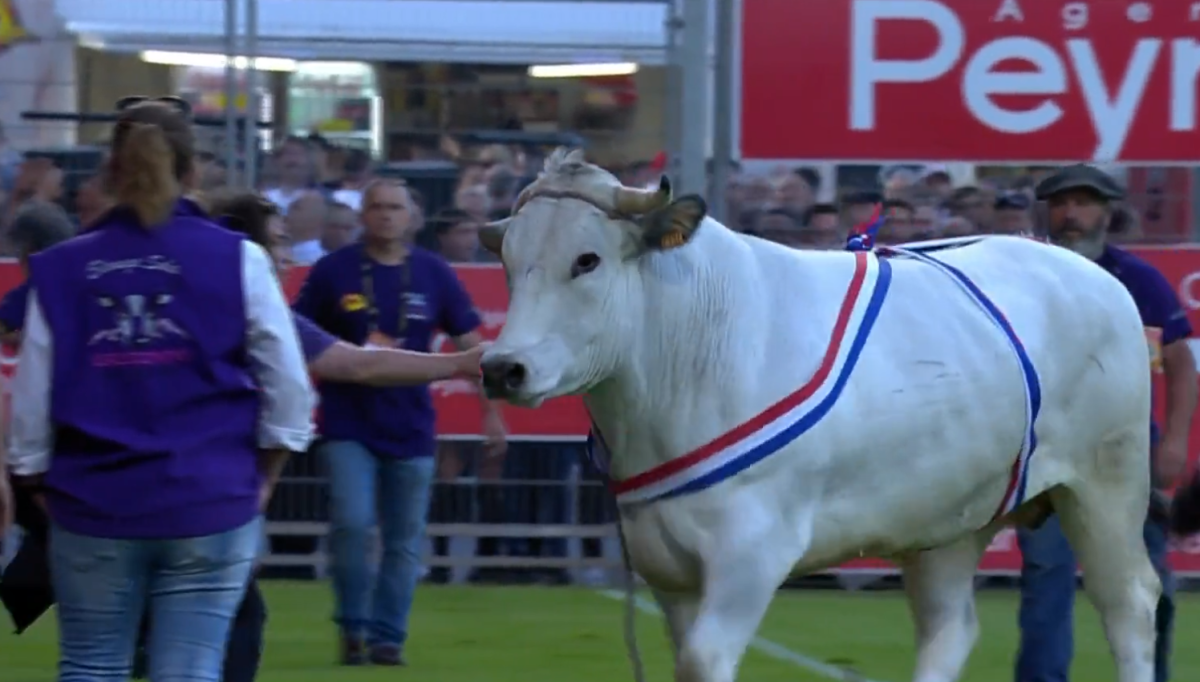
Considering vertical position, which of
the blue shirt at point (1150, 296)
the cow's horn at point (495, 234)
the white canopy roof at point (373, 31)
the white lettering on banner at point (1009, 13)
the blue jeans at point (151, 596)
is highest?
the white lettering on banner at point (1009, 13)

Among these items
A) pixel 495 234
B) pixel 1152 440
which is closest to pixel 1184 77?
pixel 1152 440

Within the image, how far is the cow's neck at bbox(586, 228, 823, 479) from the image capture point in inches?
261

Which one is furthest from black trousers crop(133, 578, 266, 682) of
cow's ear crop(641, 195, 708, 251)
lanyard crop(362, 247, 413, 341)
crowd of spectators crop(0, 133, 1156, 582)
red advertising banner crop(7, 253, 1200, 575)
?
crowd of spectators crop(0, 133, 1156, 582)

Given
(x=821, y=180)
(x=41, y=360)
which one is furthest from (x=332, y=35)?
(x=41, y=360)

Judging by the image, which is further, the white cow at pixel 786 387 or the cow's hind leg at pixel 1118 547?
the cow's hind leg at pixel 1118 547

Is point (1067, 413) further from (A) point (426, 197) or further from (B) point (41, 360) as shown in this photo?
(A) point (426, 197)

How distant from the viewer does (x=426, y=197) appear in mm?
12586

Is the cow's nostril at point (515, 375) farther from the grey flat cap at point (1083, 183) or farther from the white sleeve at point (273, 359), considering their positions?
the grey flat cap at point (1083, 183)

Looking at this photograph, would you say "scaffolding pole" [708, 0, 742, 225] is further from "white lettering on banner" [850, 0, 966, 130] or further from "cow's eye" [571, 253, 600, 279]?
"cow's eye" [571, 253, 600, 279]

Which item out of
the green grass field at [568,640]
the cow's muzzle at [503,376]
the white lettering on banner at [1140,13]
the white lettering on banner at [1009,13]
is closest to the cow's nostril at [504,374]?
the cow's muzzle at [503,376]

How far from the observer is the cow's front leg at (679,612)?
677 cm

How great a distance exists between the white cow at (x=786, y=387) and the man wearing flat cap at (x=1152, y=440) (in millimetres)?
571

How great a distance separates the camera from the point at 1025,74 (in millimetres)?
12148

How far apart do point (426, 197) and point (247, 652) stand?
5.52 meters
